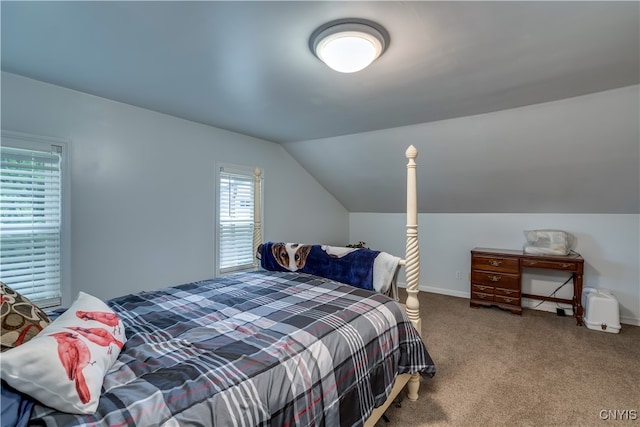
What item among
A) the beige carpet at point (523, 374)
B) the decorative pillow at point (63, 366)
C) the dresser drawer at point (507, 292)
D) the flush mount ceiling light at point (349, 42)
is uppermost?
the flush mount ceiling light at point (349, 42)

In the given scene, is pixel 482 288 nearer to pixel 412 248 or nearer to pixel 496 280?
pixel 496 280

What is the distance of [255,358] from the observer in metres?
1.19

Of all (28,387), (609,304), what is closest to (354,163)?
(609,304)

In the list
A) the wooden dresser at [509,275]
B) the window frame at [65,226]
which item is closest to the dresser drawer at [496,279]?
the wooden dresser at [509,275]

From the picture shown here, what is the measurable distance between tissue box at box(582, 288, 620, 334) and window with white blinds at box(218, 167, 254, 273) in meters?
4.02

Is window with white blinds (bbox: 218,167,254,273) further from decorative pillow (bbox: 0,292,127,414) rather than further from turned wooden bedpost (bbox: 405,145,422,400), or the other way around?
decorative pillow (bbox: 0,292,127,414)

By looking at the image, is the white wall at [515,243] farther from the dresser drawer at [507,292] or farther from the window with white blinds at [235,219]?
the window with white blinds at [235,219]

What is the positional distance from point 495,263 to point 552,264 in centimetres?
59

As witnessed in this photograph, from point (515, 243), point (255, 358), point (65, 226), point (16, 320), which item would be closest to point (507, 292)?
point (515, 243)

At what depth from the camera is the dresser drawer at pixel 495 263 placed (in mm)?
3744

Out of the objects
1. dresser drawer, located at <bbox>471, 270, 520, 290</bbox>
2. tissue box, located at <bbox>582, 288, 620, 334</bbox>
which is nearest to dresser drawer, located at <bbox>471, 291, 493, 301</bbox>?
dresser drawer, located at <bbox>471, 270, 520, 290</bbox>

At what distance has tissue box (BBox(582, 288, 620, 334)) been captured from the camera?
3.19m

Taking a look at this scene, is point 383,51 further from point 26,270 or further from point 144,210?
point 26,270

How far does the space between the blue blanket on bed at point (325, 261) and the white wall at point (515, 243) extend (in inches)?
113
